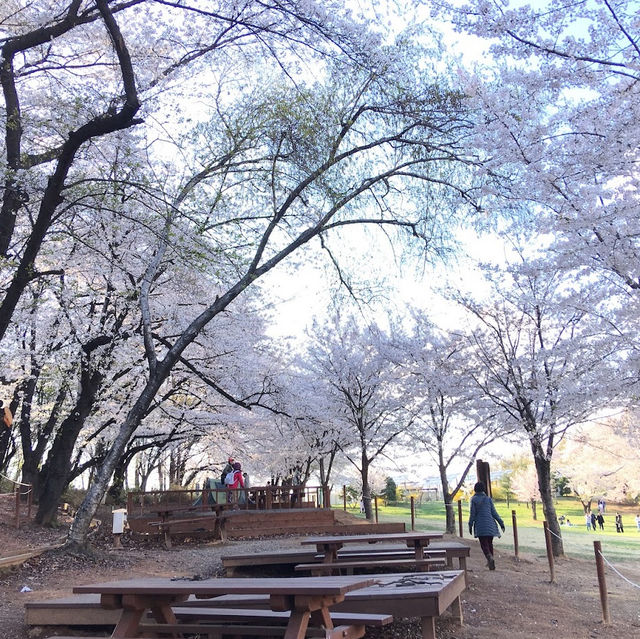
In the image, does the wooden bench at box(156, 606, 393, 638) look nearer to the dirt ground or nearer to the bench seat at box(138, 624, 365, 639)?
the bench seat at box(138, 624, 365, 639)

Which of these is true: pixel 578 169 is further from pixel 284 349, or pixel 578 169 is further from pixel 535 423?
pixel 284 349

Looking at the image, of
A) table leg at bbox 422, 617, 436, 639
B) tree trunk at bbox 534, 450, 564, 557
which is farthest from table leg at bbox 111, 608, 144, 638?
tree trunk at bbox 534, 450, 564, 557

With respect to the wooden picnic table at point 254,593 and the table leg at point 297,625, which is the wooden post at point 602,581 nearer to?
the wooden picnic table at point 254,593

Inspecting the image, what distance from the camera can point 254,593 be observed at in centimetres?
291

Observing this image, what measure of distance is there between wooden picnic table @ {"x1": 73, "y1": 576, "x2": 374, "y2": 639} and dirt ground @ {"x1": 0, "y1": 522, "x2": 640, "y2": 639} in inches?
53.0

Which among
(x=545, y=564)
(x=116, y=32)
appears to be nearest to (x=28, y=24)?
(x=116, y=32)

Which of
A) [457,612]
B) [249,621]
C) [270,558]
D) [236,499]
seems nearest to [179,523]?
[236,499]

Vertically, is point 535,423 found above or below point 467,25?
below

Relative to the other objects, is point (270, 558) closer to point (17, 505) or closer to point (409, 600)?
point (409, 600)

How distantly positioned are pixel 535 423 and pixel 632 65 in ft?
28.6

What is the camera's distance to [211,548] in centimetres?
1169

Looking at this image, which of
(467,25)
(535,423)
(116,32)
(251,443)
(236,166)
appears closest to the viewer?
(467,25)

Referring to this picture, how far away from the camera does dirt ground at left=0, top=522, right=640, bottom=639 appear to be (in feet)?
17.7

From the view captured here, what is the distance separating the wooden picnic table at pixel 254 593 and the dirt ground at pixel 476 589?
4.42 feet
